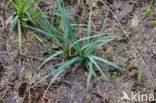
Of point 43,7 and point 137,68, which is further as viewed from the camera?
point 43,7

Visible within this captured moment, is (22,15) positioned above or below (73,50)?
above

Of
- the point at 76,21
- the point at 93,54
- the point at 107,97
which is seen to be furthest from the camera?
the point at 76,21

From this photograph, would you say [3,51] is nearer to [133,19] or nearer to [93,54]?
[93,54]

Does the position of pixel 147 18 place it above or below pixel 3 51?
above

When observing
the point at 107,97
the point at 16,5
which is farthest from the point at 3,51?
the point at 107,97

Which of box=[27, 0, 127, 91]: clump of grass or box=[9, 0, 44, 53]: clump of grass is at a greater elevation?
box=[9, 0, 44, 53]: clump of grass

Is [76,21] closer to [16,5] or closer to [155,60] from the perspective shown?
[16,5]

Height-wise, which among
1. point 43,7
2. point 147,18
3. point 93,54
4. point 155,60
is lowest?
point 155,60

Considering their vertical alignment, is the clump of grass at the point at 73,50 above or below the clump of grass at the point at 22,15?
below

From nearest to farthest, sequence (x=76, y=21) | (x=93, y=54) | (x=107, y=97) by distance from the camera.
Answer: (x=107, y=97), (x=93, y=54), (x=76, y=21)
